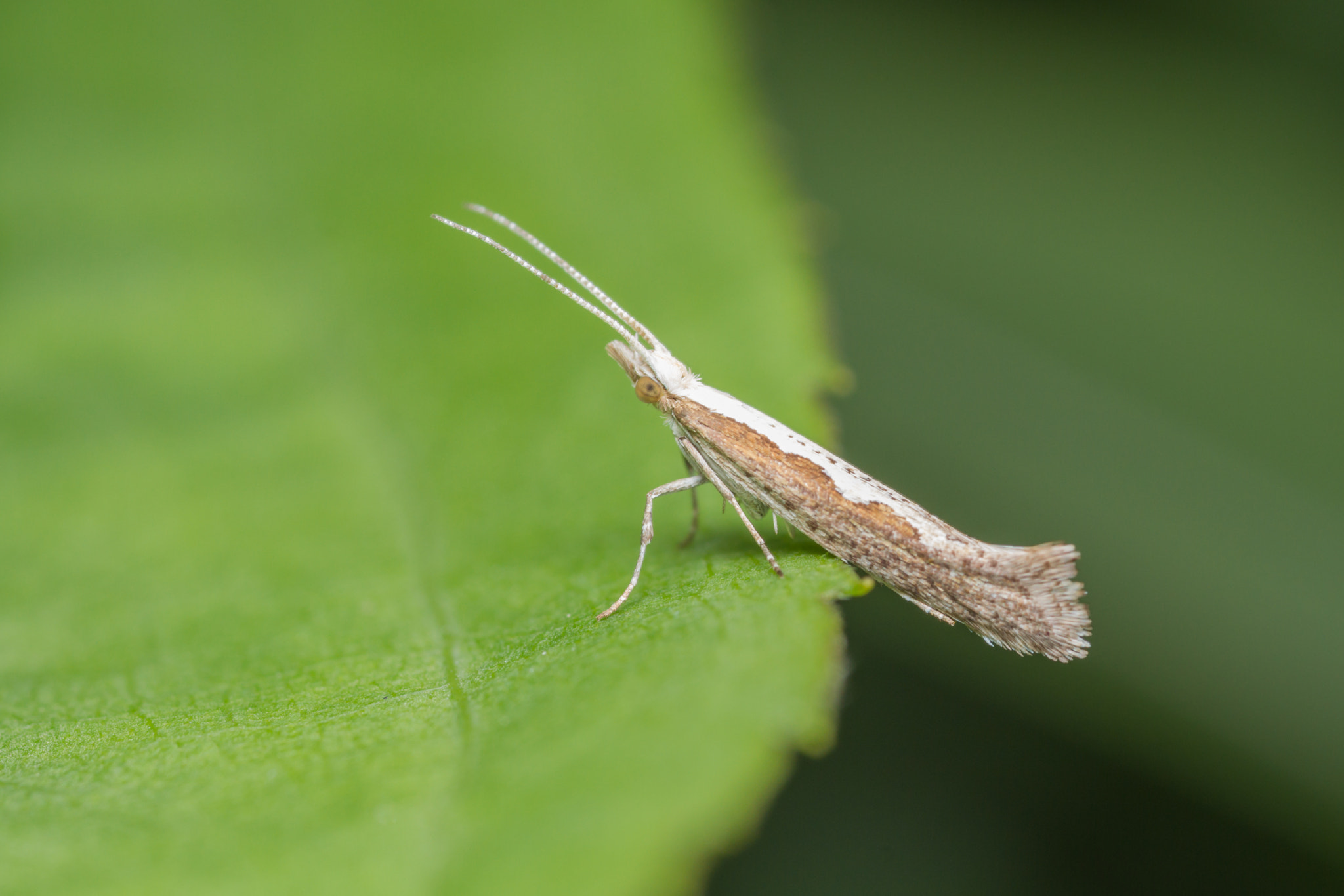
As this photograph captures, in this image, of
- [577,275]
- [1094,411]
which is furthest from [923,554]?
[1094,411]

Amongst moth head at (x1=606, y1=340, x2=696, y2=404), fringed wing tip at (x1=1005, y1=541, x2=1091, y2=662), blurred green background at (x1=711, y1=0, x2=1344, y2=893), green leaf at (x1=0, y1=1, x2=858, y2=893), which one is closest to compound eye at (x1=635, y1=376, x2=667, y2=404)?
moth head at (x1=606, y1=340, x2=696, y2=404)

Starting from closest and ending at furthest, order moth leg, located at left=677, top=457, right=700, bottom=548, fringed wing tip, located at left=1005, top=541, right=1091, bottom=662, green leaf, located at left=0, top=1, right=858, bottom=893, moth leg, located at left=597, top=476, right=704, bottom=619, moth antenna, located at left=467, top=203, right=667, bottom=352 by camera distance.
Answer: green leaf, located at left=0, top=1, right=858, bottom=893 → moth leg, located at left=597, top=476, right=704, bottom=619 → fringed wing tip, located at left=1005, top=541, right=1091, bottom=662 → moth antenna, located at left=467, top=203, right=667, bottom=352 → moth leg, located at left=677, top=457, right=700, bottom=548

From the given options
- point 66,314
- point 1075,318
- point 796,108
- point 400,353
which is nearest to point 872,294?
point 1075,318

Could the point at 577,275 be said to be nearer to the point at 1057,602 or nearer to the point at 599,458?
the point at 599,458

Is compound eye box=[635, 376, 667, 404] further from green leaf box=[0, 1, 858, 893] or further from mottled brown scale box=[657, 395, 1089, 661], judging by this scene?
green leaf box=[0, 1, 858, 893]

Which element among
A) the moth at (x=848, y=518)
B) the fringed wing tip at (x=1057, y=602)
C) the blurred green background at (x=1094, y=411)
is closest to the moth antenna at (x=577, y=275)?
the moth at (x=848, y=518)

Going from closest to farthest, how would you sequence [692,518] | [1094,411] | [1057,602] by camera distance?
[1057,602] < [692,518] < [1094,411]

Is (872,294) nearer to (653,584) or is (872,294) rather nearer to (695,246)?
(695,246)
